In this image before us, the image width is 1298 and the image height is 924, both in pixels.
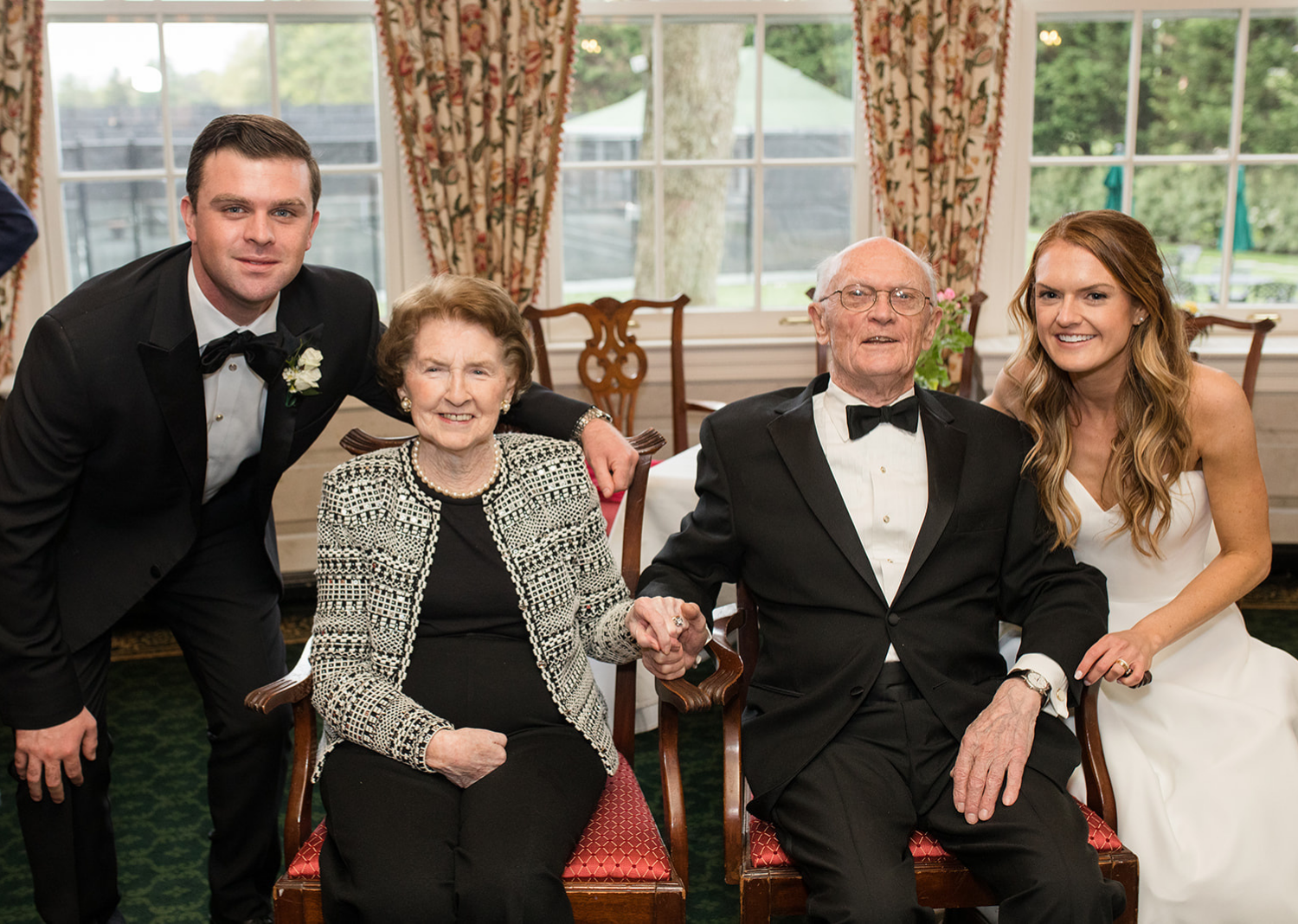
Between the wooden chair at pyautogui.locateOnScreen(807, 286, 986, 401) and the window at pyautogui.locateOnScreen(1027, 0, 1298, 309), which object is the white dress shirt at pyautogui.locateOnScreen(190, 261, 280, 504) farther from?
the window at pyautogui.locateOnScreen(1027, 0, 1298, 309)

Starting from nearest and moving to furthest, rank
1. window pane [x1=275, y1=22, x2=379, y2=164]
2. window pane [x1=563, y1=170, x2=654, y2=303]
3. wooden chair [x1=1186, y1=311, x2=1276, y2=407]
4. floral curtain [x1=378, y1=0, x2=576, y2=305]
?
wooden chair [x1=1186, y1=311, x2=1276, y2=407] < floral curtain [x1=378, y1=0, x2=576, y2=305] < window pane [x1=275, y1=22, x2=379, y2=164] < window pane [x1=563, y1=170, x2=654, y2=303]

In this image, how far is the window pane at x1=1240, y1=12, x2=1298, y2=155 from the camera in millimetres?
4383

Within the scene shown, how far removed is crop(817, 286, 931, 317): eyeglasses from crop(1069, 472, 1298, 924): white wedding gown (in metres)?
0.48

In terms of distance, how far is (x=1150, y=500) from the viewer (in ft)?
6.98

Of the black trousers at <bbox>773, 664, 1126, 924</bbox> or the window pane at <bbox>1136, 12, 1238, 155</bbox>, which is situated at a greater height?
the window pane at <bbox>1136, 12, 1238, 155</bbox>

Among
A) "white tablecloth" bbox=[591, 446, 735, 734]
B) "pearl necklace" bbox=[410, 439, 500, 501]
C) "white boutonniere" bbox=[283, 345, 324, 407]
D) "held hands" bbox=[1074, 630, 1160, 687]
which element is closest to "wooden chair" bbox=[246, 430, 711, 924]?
"pearl necklace" bbox=[410, 439, 500, 501]

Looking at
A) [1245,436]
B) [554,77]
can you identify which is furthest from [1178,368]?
[554,77]

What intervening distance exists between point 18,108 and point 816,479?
329cm

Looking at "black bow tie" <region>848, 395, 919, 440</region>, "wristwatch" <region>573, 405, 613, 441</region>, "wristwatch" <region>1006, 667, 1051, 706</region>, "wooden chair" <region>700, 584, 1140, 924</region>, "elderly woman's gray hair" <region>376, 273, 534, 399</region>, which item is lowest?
"wooden chair" <region>700, 584, 1140, 924</region>

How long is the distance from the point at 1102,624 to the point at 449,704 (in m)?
1.11

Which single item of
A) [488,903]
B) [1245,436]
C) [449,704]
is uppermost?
[1245,436]

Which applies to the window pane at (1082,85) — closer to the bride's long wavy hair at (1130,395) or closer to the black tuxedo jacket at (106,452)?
the bride's long wavy hair at (1130,395)

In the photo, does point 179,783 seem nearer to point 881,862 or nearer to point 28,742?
point 28,742

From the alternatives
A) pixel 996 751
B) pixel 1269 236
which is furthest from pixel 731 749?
pixel 1269 236
